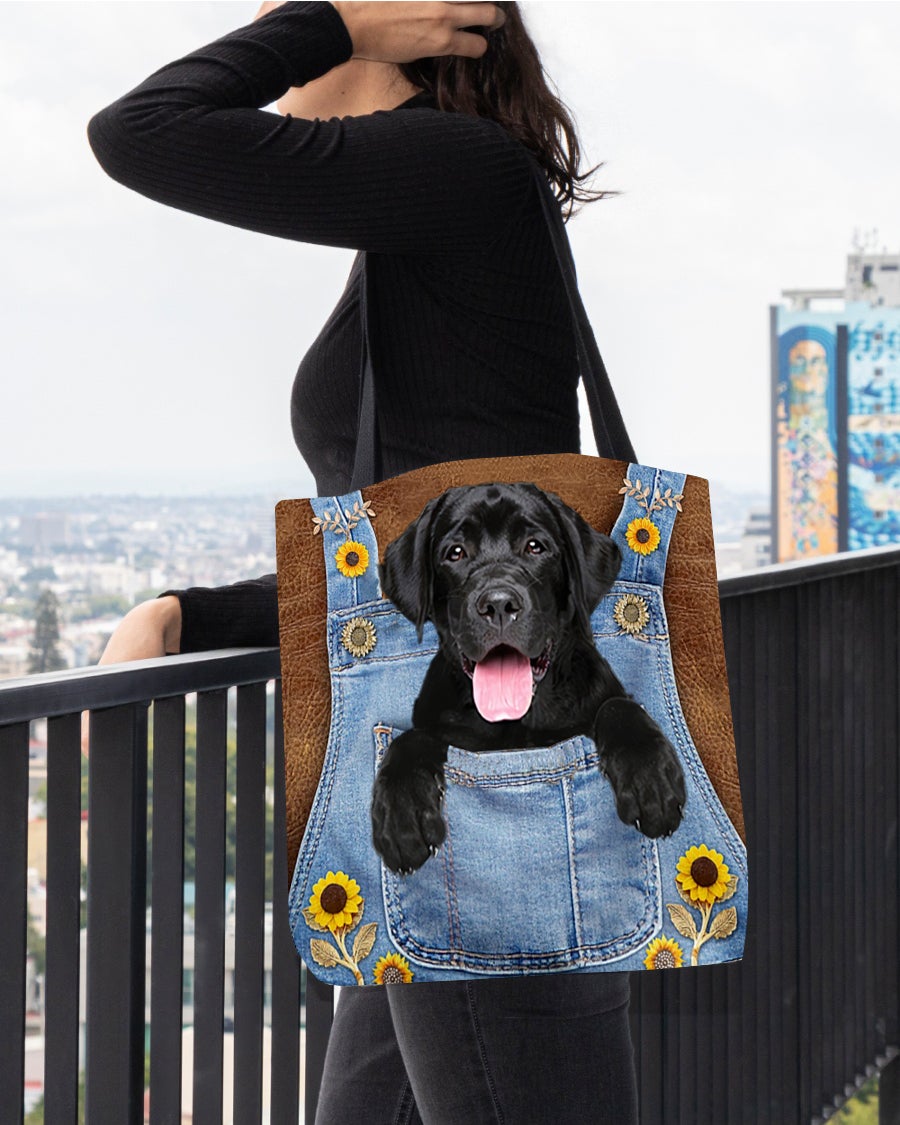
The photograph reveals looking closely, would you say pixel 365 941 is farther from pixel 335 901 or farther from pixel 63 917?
pixel 63 917

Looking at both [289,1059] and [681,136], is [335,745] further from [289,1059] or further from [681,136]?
[681,136]

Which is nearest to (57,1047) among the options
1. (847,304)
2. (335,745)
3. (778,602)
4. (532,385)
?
(335,745)

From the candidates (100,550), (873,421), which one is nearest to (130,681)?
(100,550)

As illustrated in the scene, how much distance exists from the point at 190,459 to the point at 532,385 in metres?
23.4

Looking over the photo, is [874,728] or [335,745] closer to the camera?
[335,745]

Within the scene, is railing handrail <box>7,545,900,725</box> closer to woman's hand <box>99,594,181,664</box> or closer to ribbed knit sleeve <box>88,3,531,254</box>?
woman's hand <box>99,594,181,664</box>

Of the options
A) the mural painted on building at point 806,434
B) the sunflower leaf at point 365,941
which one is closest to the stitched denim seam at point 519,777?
the sunflower leaf at point 365,941

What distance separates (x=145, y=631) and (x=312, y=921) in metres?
0.22

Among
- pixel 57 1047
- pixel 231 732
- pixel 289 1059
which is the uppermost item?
pixel 231 732

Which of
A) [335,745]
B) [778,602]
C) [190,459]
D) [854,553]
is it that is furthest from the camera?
[190,459]

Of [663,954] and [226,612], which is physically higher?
[226,612]

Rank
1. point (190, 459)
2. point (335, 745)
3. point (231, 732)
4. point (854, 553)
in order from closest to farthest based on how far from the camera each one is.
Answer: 1. point (335, 745)
2. point (231, 732)
3. point (854, 553)
4. point (190, 459)

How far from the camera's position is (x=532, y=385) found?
2.53ft

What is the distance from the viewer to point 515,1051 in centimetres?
71
